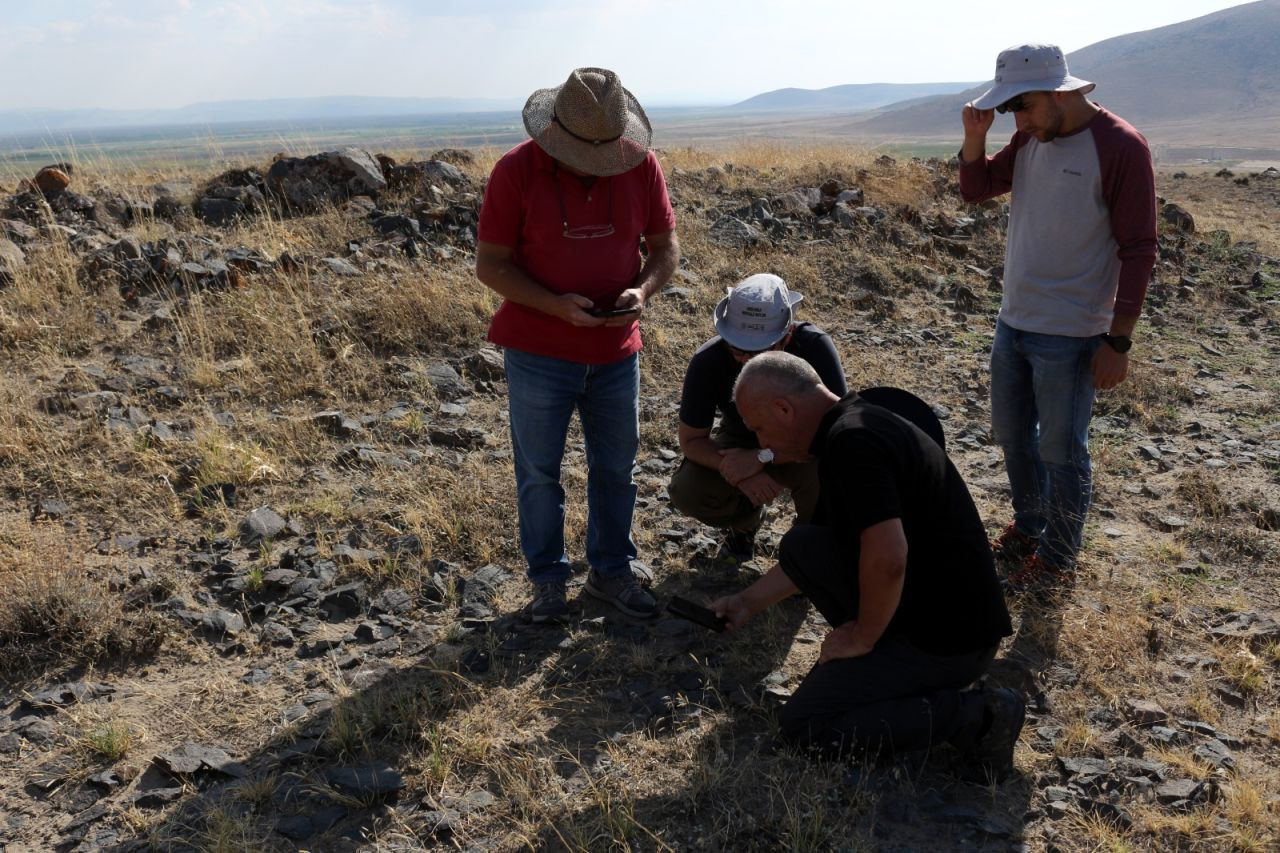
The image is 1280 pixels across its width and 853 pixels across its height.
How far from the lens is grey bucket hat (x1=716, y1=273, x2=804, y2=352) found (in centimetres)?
364

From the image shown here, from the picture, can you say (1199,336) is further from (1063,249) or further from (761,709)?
(761,709)

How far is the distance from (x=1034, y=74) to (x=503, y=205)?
82.6 inches

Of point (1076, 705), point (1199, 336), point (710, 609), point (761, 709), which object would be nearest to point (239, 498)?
point (710, 609)

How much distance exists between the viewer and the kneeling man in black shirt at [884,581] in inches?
108

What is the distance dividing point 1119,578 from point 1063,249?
1580mm

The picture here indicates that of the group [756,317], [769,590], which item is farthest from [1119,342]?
[769,590]

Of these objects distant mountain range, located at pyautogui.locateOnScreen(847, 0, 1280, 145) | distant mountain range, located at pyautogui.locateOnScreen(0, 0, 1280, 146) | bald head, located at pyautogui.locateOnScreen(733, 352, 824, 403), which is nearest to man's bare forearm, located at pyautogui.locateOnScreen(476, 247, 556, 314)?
bald head, located at pyautogui.locateOnScreen(733, 352, 824, 403)

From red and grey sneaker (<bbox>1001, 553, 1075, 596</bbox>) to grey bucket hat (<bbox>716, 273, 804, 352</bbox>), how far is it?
1610 millimetres

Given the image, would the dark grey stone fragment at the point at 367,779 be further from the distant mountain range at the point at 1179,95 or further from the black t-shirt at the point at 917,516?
A: the distant mountain range at the point at 1179,95

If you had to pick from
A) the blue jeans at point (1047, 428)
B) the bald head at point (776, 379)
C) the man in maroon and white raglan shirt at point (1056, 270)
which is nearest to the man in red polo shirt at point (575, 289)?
the bald head at point (776, 379)

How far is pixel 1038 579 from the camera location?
166 inches

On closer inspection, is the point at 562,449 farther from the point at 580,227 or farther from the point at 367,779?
the point at 367,779

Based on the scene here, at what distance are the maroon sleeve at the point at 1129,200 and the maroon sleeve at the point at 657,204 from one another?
1.70m

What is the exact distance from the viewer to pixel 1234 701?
3498 mm
